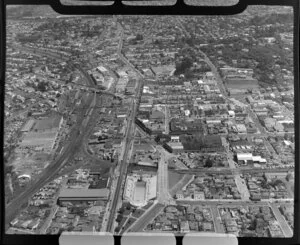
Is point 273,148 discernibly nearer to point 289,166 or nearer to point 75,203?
point 289,166

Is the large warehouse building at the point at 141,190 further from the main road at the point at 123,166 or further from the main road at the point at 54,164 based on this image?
the main road at the point at 54,164

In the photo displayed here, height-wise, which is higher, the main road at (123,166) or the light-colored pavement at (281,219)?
the main road at (123,166)

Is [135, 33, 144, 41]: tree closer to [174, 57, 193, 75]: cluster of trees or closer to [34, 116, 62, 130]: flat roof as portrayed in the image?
[174, 57, 193, 75]: cluster of trees

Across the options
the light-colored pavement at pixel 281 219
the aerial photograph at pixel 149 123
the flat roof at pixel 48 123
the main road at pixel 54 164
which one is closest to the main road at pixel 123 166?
the aerial photograph at pixel 149 123

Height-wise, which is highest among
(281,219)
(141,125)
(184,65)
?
(184,65)

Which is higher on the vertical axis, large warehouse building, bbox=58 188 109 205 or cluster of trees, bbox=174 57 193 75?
cluster of trees, bbox=174 57 193 75


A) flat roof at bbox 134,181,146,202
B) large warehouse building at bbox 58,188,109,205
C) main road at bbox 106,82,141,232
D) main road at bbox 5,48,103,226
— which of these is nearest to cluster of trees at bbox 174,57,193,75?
main road at bbox 106,82,141,232

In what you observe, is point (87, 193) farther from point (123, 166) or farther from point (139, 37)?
point (139, 37)

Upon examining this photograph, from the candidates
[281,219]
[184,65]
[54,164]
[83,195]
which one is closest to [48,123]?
[54,164]
